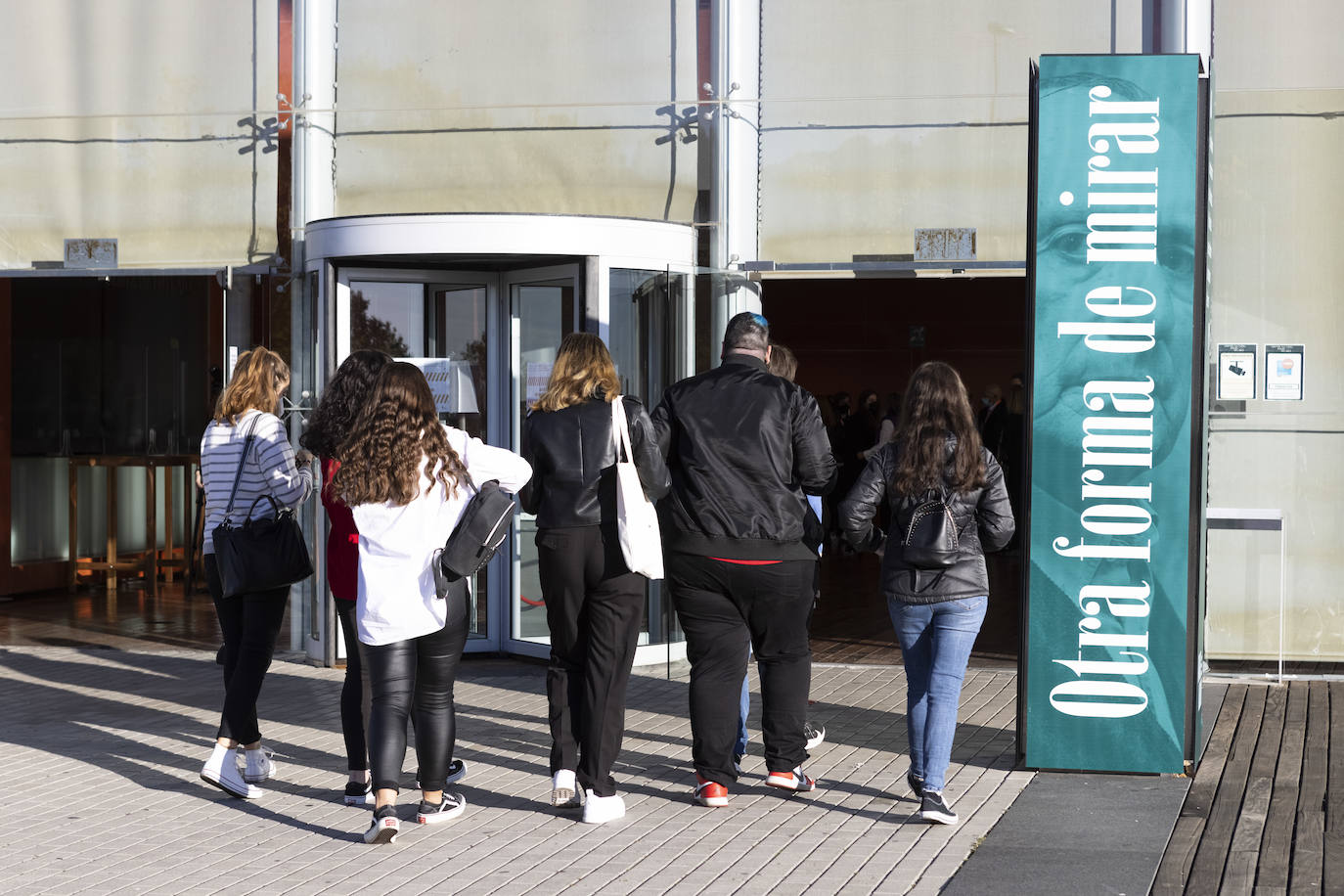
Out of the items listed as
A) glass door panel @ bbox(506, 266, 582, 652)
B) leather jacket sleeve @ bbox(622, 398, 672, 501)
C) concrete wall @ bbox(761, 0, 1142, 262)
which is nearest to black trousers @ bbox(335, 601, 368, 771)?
leather jacket sleeve @ bbox(622, 398, 672, 501)

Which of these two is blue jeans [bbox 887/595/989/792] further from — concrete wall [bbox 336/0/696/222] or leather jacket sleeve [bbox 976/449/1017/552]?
concrete wall [bbox 336/0/696/222]

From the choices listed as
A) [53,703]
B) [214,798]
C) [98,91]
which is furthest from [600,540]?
[98,91]

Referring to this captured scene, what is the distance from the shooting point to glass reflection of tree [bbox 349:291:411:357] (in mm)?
9008

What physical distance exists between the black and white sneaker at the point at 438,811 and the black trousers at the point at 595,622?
0.45m

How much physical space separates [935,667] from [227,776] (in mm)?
2694

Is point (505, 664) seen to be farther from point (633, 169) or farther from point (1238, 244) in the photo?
point (1238, 244)

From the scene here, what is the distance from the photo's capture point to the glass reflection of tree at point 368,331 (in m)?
9.01

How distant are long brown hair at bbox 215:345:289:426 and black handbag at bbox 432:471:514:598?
1168 millimetres

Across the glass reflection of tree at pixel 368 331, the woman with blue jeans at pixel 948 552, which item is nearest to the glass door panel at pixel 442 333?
the glass reflection of tree at pixel 368 331

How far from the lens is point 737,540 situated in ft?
18.6

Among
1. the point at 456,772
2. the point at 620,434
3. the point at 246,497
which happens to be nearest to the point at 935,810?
the point at 620,434

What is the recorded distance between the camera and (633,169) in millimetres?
9250

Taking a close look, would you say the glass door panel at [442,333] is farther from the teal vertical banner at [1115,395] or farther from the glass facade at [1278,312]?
the glass facade at [1278,312]

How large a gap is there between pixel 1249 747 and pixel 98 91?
24.7ft
